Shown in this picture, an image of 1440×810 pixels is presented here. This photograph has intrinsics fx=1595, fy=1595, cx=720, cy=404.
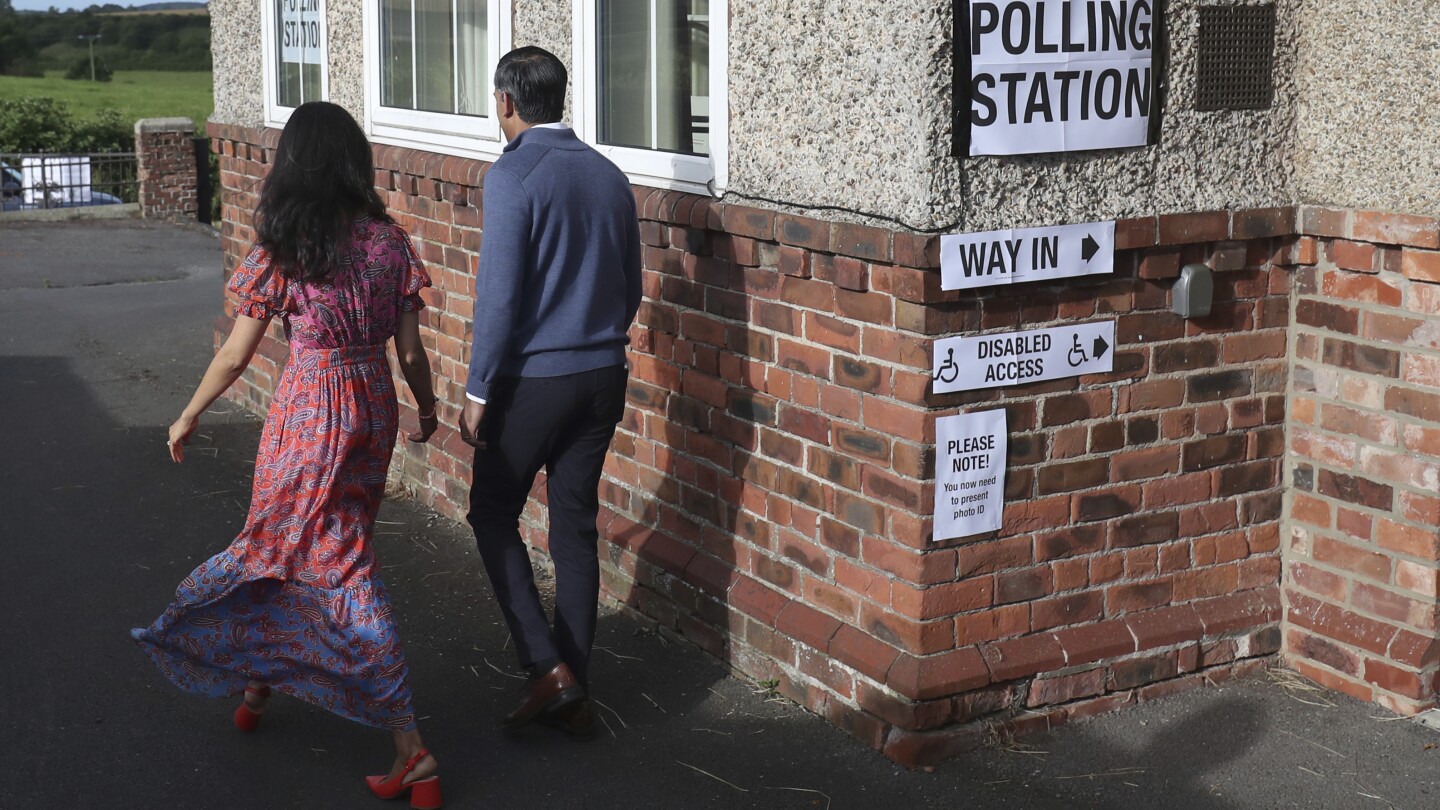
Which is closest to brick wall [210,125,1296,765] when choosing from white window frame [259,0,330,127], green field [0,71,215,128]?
white window frame [259,0,330,127]

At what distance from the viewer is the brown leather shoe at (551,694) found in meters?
4.48

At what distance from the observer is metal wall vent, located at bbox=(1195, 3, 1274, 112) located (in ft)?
14.8

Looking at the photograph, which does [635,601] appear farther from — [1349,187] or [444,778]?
[1349,187]

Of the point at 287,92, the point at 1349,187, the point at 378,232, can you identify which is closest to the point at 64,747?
the point at 378,232

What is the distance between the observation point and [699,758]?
4434 mm

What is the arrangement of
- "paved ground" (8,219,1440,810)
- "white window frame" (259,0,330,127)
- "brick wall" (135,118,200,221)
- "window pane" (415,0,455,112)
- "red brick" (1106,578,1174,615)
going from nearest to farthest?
"paved ground" (8,219,1440,810) → "red brick" (1106,578,1174,615) → "window pane" (415,0,455,112) → "white window frame" (259,0,330,127) → "brick wall" (135,118,200,221)

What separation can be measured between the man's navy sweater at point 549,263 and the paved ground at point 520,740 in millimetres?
1080

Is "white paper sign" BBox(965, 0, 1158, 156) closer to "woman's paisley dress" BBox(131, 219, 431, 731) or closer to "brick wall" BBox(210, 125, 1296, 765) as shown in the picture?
"brick wall" BBox(210, 125, 1296, 765)

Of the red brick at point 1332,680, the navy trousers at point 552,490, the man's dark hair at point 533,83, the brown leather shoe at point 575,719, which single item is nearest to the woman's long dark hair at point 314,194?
the man's dark hair at point 533,83

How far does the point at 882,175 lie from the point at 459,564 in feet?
9.03

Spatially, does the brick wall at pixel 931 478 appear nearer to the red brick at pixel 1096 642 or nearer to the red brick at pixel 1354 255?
the red brick at pixel 1096 642

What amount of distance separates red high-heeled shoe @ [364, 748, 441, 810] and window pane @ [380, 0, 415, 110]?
148 inches

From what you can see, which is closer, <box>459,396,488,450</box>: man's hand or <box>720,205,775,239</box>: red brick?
<box>459,396,488,450</box>: man's hand

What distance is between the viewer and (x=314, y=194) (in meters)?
4.12
